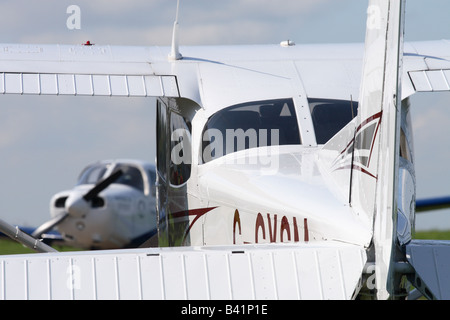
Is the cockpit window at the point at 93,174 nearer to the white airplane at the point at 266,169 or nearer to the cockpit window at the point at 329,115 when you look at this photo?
the white airplane at the point at 266,169

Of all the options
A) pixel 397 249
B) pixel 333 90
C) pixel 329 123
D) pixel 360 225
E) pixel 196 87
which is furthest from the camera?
pixel 196 87

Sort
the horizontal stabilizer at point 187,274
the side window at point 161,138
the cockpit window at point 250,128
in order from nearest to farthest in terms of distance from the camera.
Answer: the horizontal stabilizer at point 187,274, the cockpit window at point 250,128, the side window at point 161,138

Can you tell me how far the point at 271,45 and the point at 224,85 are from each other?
135 cm

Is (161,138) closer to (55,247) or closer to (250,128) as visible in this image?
(250,128)

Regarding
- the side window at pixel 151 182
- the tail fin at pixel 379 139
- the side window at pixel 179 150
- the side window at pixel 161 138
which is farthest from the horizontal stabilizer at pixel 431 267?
the side window at pixel 151 182

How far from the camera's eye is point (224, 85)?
7.55 metres

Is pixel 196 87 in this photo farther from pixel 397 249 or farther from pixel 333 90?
pixel 397 249

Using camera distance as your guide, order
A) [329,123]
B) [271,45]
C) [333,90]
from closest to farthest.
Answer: [329,123], [333,90], [271,45]

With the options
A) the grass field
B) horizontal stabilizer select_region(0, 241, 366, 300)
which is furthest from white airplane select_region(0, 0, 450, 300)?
the grass field

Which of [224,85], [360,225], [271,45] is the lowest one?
[360,225]

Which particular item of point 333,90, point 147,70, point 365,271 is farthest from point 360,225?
point 147,70

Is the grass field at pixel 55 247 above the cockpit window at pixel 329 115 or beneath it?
beneath

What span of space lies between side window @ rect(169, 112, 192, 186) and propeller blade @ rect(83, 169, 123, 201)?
1357 centimetres

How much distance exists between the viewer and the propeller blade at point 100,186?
847 inches
